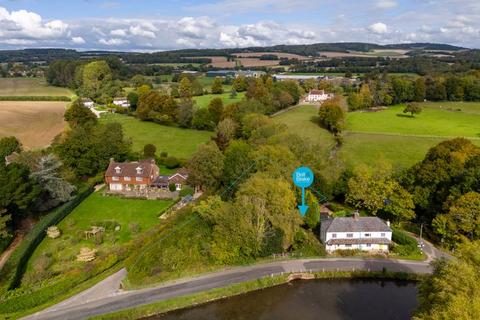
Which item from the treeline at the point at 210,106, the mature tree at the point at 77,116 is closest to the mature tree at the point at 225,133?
the treeline at the point at 210,106

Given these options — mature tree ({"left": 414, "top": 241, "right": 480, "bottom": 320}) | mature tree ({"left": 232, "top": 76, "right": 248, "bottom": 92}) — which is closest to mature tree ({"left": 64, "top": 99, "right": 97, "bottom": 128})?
mature tree ({"left": 232, "top": 76, "right": 248, "bottom": 92})

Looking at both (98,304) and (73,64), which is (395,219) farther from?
(73,64)

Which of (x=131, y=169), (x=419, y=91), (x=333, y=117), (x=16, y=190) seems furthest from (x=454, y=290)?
(x=419, y=91)

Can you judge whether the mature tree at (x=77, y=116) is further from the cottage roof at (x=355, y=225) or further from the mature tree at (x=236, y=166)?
the cottage roof at (x=355, y=225)

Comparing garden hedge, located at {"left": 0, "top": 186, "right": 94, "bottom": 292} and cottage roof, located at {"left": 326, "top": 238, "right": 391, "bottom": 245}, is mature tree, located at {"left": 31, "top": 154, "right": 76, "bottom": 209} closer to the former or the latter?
garden hedge, located at {"left": 0, "top": 186, "right": 94, "bottom": 292}

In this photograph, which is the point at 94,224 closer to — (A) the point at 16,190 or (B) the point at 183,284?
(A) the point at 16,190

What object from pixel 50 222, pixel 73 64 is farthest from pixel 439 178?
pixel 73 64
